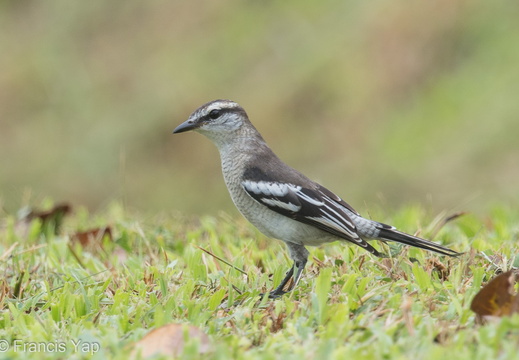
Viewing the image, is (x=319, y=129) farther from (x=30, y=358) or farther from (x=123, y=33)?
(x=30, y=358)

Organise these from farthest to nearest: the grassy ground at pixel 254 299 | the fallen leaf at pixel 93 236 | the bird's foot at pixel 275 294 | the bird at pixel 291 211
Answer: the fallen leaf at pixel 93 236
the bird at pixel 291 211
the bird's foot at pixel 275 294
the grassy ground at pixel 254 299

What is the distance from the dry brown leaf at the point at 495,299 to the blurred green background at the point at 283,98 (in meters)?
8.64

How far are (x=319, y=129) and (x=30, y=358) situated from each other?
Answer: 11616mm

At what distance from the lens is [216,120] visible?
6.09 metres

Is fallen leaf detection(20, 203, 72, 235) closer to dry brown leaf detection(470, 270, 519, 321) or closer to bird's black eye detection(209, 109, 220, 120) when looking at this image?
bird's black eye detection(209, 109, 220, 120)

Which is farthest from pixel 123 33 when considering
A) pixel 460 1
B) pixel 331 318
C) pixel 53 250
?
pixel 331 318

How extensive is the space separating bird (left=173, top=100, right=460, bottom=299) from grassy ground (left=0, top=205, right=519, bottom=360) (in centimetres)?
14

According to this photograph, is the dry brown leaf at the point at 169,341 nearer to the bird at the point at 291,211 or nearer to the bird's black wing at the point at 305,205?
the bird at the point at 291,211

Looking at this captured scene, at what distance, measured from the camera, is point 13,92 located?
17.0 meters

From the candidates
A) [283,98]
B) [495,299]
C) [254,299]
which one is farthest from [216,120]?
Answer: [283,98]

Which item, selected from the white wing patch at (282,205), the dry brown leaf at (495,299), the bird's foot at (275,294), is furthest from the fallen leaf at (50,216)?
the dry brown leaf at (495,299)

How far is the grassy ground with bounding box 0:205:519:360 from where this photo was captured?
3.71 m

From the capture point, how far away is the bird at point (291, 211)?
5.17 m

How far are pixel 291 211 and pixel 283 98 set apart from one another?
10134mm
